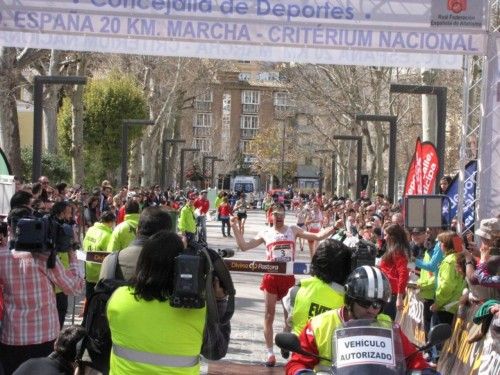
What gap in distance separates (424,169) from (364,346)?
12051 mm

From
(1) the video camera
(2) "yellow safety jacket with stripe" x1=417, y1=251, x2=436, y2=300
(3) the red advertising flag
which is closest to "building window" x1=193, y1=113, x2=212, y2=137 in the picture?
(3) the red advertising flag

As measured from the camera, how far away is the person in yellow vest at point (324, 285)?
19.6 ft

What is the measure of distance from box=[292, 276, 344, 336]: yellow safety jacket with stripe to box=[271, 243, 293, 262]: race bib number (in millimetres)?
4853

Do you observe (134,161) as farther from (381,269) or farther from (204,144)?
(204,144)

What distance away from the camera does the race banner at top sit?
39.5 feet

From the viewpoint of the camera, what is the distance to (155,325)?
4.48 meters

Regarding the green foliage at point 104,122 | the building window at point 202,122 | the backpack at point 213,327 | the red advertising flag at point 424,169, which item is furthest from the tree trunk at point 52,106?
the building window at point 202,122

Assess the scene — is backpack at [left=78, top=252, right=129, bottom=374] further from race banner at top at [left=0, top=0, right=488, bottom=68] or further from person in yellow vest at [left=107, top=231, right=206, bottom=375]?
race banner at top at [left=0, top=0, right=488, bottom=68]

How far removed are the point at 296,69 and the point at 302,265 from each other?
31.4m

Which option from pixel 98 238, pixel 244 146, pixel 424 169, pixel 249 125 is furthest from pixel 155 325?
pixel 249 125

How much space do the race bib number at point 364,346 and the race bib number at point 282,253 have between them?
21.8 ft

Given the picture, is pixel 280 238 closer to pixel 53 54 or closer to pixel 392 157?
pixel 392 157

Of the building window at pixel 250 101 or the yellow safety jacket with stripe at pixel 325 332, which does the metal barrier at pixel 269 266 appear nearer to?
the yellow safety jacket with stripe at pixel 325 332

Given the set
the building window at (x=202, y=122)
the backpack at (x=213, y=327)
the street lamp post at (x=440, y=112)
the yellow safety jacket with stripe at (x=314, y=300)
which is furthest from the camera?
the building window at (x=202, y=122)
